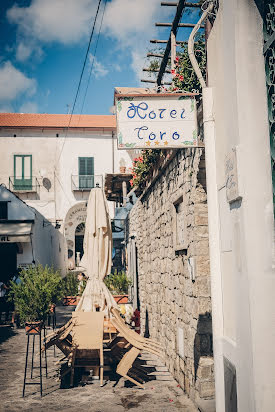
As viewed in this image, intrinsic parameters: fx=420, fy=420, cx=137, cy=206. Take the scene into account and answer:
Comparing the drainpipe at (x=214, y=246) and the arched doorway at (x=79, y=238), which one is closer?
the drainpipe at (x=214, y=246)

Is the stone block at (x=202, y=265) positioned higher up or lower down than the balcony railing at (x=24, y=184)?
lower down

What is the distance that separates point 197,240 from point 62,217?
889 inches

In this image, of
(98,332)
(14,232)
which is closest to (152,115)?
(98,332)

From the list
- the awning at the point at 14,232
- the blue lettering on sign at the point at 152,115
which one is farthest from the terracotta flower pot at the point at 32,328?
the awning at the point at 14,232

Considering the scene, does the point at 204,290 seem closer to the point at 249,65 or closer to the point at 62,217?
the point at 249,65

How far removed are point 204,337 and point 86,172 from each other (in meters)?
22.8

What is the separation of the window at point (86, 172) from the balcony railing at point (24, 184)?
2796mm

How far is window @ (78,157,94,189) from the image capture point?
27.1 metres

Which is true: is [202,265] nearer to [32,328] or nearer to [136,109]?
[136,109]

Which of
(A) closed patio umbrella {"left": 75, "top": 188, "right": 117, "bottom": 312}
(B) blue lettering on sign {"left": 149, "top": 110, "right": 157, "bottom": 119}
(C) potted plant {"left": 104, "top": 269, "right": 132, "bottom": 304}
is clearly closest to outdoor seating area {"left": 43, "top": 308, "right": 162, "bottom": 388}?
(A) closed patio umbrella {"left": 75, "top": 188, "right": 117, "bottom": 312}

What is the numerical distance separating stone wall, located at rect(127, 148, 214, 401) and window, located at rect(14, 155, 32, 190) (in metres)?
18.2

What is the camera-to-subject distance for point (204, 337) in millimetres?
5062

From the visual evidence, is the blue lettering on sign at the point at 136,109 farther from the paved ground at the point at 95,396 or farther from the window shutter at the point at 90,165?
the window shutter at the point at 90,165

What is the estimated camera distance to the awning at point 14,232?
1547 cm
